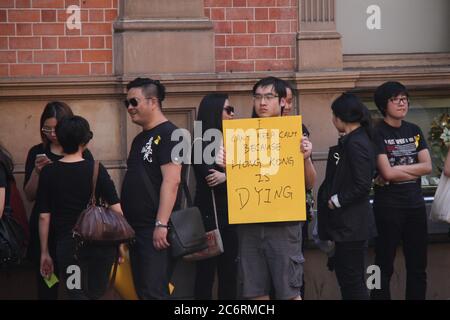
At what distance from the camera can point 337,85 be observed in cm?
977

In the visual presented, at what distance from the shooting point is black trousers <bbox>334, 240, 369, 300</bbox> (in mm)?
8242

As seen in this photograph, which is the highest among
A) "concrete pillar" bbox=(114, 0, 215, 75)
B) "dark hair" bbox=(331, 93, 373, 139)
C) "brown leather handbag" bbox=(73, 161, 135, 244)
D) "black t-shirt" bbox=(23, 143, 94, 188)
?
"concrete pillar" bbox=(114, 0, 215, 75)

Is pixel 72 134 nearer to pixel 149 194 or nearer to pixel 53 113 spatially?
pixel 149 194

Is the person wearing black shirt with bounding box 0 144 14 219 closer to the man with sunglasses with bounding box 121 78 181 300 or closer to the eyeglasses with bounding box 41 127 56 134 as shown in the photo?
the eyeglasses with bounding box 41 127 56 134

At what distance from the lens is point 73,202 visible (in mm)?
7852

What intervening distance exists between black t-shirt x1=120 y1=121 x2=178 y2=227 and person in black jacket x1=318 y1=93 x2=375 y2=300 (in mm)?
1261

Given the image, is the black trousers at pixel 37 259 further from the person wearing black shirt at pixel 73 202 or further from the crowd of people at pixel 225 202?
the person wearing black shirt at pixel 73 202

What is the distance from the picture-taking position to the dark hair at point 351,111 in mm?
8312

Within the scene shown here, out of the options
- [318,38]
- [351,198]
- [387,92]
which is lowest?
[351,198]

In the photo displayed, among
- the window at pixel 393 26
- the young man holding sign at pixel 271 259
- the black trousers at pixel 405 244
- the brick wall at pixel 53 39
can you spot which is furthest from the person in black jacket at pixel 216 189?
the window at pixel 393 26

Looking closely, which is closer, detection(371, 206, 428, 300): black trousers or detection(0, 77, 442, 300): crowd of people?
detection(0, 77, 442, 300): crowd of people

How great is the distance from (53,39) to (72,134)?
1.94 metres

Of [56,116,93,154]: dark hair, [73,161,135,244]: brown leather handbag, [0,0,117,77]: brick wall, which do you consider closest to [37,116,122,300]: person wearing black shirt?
[56,116,93,154]: dark hair

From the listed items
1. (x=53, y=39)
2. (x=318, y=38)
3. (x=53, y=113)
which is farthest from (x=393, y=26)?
(x=53, y=113)
